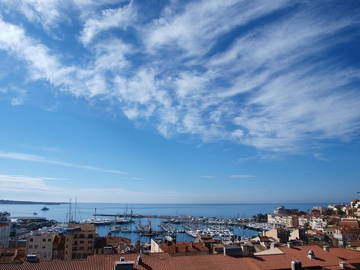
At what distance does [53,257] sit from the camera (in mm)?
62594

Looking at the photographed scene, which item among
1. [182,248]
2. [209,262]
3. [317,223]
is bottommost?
[317,223]

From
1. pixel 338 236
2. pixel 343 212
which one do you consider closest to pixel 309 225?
pixel 343 212

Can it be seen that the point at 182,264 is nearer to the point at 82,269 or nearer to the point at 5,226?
the point at 82,269

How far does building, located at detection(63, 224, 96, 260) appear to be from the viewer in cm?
6444

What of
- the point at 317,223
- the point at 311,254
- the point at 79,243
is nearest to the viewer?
the point at 311,254

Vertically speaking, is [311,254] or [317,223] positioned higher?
[311,254]

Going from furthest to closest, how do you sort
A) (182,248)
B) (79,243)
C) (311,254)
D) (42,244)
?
(79,243), (42,244), (182,248), (311,254)

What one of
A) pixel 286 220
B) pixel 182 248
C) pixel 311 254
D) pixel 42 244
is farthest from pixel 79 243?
pixel 286 220

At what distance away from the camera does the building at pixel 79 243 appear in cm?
6444

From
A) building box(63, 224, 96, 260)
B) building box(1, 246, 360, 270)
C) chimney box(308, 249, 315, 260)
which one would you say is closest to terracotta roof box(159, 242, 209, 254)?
building box(63, 224, 96, 260)

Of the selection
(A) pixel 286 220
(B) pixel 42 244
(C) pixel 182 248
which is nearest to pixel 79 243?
(B) pixel 42 244

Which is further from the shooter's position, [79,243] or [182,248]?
[79,243]

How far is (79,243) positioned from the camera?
216 ft

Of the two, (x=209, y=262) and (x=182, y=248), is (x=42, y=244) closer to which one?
(x=182, y=248)
